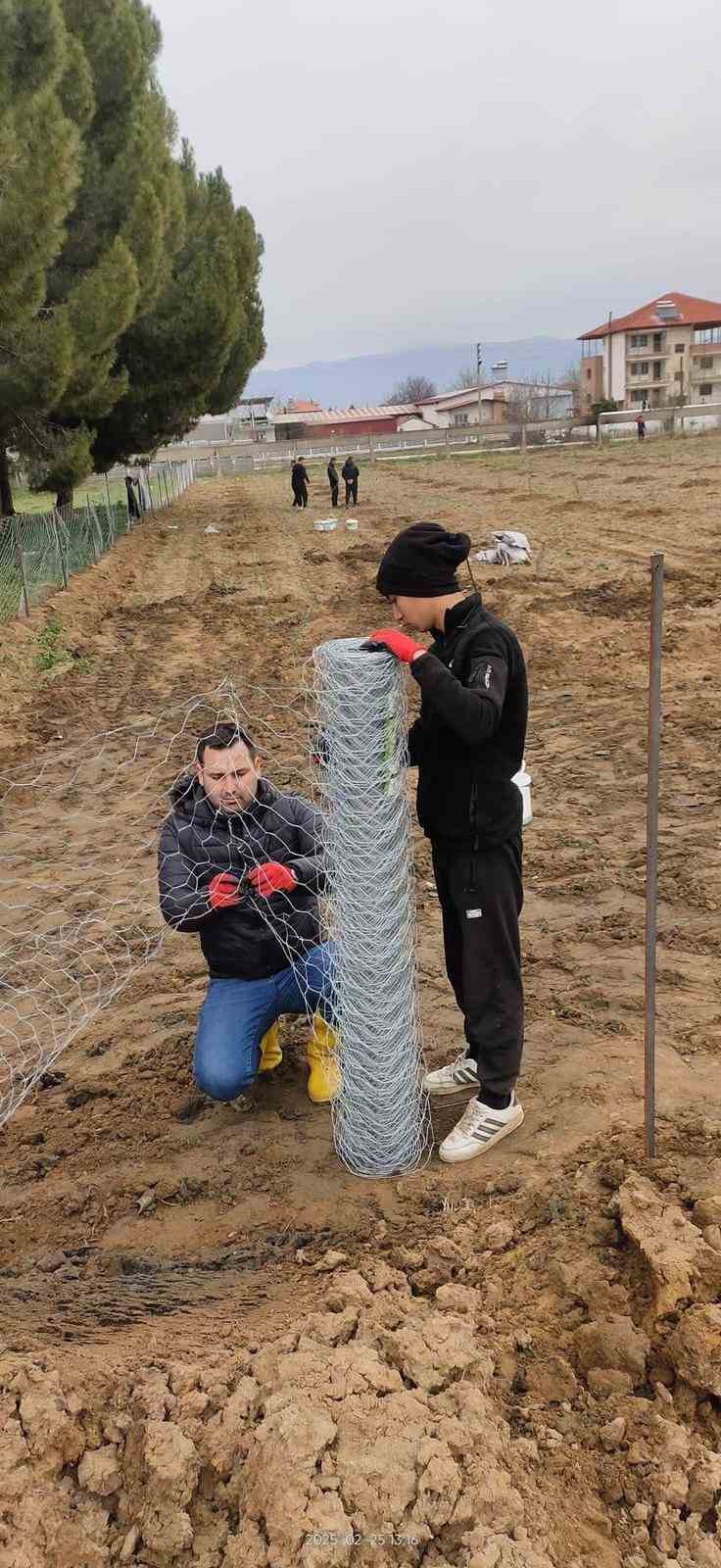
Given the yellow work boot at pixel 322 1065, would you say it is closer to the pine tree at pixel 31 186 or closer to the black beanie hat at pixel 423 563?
the black beanie hat at pixel 423 563

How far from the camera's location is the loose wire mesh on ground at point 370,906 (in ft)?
7.89

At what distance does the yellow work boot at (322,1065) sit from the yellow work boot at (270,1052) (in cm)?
17

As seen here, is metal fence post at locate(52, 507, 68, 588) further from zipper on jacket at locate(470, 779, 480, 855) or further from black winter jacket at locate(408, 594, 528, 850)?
zipper on jacket at locate(470, 779, 480, 855)

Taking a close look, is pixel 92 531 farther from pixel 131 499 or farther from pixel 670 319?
pixel 670 319

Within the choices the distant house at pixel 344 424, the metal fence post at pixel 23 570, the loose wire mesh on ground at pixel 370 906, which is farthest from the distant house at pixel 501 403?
the loose wire mesh on ground at pixel 370 906

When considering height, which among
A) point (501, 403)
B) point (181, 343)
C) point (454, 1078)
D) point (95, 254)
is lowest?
point (454, 1078)

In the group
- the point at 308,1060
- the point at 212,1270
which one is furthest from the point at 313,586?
the point at 212,1270

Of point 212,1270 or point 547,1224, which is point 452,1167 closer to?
point 547,1224

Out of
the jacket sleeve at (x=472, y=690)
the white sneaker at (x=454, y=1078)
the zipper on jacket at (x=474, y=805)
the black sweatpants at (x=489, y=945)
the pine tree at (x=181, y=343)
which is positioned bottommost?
the white sneaker at (x=454, y=1078)

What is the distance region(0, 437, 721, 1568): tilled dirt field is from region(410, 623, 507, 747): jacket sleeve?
0.41m

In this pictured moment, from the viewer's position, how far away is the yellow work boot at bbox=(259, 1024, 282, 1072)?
10.6 ft

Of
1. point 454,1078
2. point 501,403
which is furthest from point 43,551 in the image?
point 501,403

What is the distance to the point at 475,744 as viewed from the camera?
7.81ft

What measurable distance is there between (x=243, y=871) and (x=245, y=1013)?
441 mm
